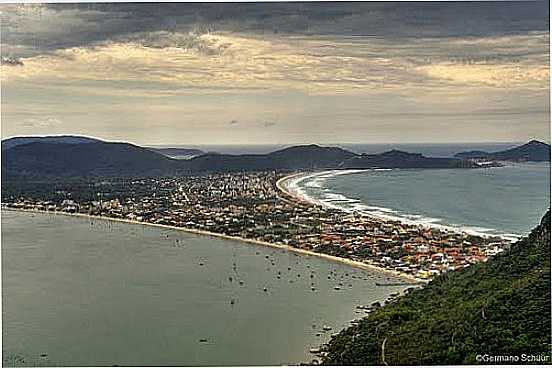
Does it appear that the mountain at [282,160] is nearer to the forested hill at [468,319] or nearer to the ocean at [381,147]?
the ocean at [381,147]

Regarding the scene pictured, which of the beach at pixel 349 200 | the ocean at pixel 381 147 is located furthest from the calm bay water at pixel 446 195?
the ocean at pixel 381 147

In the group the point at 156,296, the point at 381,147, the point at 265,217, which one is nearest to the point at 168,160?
the point at 265,217

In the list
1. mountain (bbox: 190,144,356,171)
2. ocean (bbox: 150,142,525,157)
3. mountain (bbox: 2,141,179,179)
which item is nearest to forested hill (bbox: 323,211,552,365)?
ocean (bbox: 150,142,525,157)

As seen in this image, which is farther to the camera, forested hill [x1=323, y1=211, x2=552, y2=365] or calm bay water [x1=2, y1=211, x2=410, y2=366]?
calm bay water [x1=2, y1=211, x2=410, y2=366]

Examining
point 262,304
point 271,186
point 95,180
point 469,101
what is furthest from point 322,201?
point 95,180

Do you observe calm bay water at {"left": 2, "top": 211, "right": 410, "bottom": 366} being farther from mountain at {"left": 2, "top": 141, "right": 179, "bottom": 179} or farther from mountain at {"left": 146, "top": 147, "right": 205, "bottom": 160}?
mountain at {"left": 146, "top": 147, "right": 205, "bottom": 160}

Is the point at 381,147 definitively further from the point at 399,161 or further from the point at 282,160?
the point at 282,160
